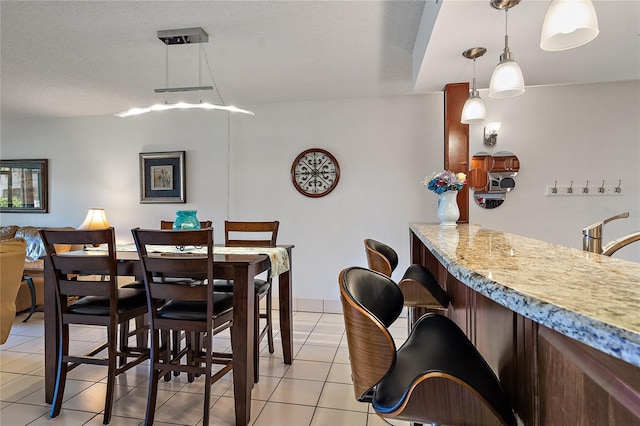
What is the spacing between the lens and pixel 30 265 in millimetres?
3877

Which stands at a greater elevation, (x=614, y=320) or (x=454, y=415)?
(x=614, y=320)

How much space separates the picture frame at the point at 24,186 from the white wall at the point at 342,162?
0.11 metres

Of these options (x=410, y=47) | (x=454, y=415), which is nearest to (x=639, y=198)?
(x=410, y=47)

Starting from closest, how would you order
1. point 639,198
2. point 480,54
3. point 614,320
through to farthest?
point 614,320 < point 480,54 < point 639,198

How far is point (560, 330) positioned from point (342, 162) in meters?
3.64

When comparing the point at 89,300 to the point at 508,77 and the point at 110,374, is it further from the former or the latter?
the point at 508,77

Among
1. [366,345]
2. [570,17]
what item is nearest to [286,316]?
[366,345]

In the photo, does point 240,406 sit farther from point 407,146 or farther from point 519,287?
point 407,146

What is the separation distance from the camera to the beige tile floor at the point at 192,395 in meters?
1.99

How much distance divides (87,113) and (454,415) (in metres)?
5.33

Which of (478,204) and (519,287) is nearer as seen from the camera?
(519,287)

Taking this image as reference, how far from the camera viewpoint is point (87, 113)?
459cm

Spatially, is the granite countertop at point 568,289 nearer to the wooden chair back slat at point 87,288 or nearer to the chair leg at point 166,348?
the wooden chair back slat at point 87,288

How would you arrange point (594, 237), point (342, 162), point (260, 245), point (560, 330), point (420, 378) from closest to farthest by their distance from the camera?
point (560, 330) → point (420, 378) → point (594, 237) → point (260, 245) → point (342, 162)
